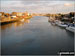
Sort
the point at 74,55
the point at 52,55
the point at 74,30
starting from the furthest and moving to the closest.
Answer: the point at 74,30 < the point at 52,55 < the point at 74,55

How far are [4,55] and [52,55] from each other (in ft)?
2.34

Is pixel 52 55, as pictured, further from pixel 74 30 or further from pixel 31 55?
pixel 74 30

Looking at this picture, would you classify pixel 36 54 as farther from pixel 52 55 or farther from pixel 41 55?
pixel 52 55

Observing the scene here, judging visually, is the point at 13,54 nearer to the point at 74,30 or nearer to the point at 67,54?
the point at 67,54

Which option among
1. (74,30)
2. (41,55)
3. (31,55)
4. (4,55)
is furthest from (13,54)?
(74,30)

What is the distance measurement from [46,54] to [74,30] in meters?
2.02

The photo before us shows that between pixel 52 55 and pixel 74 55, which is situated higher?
pixel 74 55

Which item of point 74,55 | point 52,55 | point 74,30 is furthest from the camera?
point 74,30

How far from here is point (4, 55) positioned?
1479mm

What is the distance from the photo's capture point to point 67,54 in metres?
1.22

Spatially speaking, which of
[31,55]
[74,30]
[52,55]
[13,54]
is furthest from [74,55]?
[74,30]

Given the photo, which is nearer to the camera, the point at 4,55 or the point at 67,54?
the point at 67,54

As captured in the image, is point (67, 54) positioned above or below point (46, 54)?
above

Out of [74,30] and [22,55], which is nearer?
[22,55]
